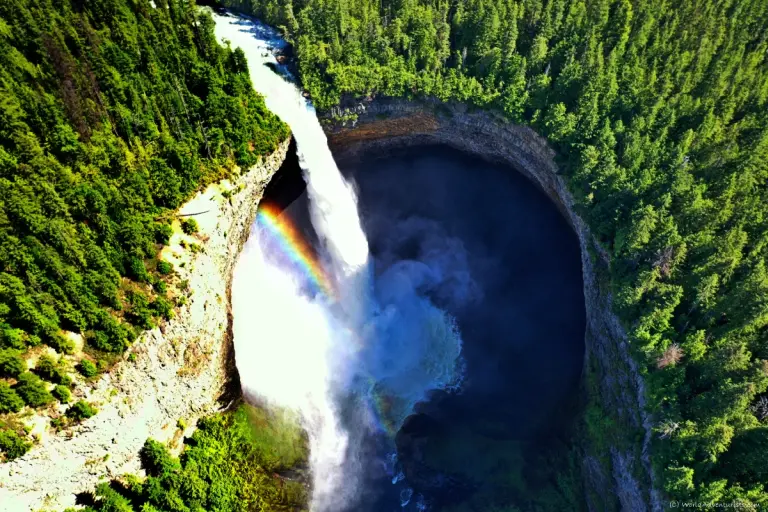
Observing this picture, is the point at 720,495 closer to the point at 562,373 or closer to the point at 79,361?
the point at 562,373

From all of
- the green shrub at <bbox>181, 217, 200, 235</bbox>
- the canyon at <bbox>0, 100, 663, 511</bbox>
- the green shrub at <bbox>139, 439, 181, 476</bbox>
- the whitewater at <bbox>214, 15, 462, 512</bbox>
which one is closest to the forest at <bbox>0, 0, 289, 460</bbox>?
the green shrub at <bbox>181, 217, 200, 235</bbox>

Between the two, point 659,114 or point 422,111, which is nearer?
point 659,114

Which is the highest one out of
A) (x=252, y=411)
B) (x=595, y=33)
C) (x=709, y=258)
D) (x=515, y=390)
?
(x=595, y=33)

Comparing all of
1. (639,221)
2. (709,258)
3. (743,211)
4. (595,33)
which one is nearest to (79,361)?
(639,221)

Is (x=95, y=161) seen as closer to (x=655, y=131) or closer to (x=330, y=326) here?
(x=330, y=326)

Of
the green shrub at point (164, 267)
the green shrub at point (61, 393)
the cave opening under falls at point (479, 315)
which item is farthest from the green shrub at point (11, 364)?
the cave opening under falls at point (479, 315)

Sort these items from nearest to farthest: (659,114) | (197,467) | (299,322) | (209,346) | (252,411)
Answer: (197,467) < (209,346) < (252,411) < (299,322) < (659,114)
